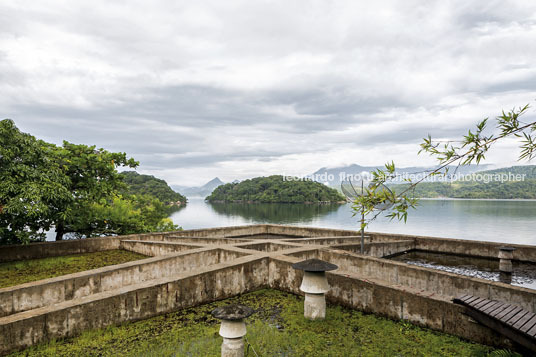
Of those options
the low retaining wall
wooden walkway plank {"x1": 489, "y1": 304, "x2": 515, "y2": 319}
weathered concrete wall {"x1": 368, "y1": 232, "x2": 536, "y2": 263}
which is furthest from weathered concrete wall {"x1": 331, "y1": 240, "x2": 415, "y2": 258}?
wooden walkway plank {"x1": 489, "y1": 304, "x2": 515, "y2": 319}

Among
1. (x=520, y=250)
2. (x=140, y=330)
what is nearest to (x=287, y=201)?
(x=520, y=250)

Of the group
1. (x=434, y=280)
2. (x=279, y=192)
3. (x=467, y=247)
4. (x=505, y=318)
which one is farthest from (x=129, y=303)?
(x=279, y=192)

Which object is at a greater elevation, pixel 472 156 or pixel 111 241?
pixel 472 156

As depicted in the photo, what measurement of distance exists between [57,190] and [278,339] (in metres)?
9.02

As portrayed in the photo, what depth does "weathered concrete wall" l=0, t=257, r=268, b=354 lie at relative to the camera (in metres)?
4.64

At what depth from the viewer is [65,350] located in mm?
4602

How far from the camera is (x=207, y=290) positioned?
6676 millimetres

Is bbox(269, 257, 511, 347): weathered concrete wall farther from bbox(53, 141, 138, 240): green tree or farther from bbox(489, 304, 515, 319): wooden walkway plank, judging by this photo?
bbox(53, 141, 138, 240): green tree

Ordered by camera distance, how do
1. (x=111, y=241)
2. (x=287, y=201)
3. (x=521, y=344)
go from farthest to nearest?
(x=287, y=201) < (x=111, y=241) < (x=521, y=344)

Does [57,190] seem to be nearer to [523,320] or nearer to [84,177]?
[84,177]

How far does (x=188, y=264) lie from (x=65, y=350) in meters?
5.10

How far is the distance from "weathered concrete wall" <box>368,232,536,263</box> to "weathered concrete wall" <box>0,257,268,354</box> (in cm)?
999

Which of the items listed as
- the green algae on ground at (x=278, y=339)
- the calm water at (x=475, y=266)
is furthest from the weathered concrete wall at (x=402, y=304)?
the calm water at (x=475, y=266)

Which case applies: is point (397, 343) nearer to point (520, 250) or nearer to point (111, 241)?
point (520, 250)
